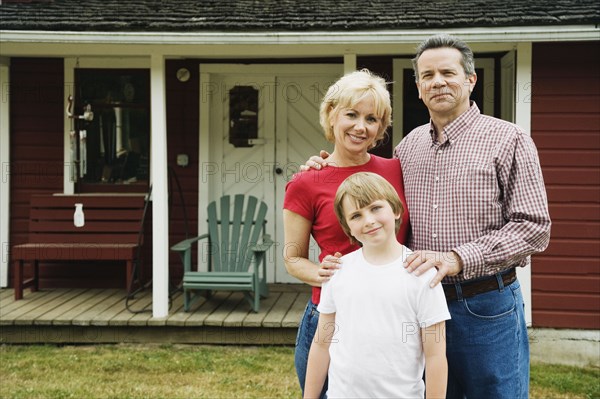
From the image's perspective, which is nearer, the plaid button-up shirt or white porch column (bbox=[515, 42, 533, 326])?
Answer: the plaid button-up shirt

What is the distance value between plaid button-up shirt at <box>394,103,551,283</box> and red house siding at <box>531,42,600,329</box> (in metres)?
3.49

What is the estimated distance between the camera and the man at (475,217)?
2098 mm

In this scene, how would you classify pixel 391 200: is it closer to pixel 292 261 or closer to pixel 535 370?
pixel 292 261

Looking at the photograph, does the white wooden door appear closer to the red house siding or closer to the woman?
the red house siding

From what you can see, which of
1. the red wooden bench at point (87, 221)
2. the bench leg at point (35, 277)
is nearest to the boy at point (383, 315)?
the red wooden bench at point (87, 221)

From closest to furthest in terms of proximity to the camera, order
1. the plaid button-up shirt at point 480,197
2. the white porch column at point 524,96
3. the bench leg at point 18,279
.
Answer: the plaid button-up shirt at point 480,197 < the white porch column at point 524,96 < the bench leg at point 18,279

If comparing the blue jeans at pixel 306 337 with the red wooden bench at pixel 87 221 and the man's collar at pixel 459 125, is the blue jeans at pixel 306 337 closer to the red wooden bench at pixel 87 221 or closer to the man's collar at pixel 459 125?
the man's collar at pixel 459 125

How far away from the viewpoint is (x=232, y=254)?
6.16m

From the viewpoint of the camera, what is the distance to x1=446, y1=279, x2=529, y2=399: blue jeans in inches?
86.1

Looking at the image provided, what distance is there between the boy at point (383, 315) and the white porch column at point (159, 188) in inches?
152

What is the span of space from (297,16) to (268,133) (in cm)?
164

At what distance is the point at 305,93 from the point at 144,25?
208 centimetres

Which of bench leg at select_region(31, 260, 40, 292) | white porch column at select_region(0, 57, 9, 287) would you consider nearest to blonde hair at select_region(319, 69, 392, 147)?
bench leg at select_region(31, 260, 40, 292)

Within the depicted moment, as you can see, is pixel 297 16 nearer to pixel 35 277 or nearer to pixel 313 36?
pixel 313 36
